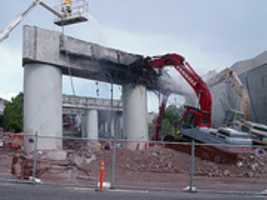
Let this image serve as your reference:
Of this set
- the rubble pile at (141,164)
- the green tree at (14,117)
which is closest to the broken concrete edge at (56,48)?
the rubble pile at (141,164)

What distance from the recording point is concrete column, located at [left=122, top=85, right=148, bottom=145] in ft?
108

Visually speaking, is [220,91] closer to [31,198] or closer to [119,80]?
[119,80]

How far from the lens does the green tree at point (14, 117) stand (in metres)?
67.2

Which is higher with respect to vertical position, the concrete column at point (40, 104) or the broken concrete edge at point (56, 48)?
the broken concrete edge at point (56, 48)

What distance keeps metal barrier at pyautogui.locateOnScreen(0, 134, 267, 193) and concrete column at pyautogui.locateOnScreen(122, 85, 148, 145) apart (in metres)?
2.01

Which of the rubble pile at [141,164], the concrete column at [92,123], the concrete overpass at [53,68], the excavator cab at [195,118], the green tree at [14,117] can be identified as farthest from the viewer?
the green tree at [14,117]

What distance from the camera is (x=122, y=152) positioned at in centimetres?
2786

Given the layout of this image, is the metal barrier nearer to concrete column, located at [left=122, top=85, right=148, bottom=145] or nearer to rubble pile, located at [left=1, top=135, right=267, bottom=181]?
rubble pile, located at [left=1, top=135, right=267, bottom=181]

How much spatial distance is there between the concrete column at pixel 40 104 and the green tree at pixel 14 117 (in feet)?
134

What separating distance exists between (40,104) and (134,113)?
7.89m

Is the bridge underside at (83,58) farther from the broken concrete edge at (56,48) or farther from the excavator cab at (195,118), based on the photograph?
the excavator cab at (195,118)

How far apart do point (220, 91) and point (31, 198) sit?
26.3 meters

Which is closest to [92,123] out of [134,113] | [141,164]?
[134,113]

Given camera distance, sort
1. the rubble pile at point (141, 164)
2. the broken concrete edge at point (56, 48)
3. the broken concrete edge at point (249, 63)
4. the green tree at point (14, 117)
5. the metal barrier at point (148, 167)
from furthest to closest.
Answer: the green tree at point (14, 117) → the broken concrete edge at point (249, 63) → the broken concrete edge at point (56, 48) → the rubble pile at point (141, 164) → the metal barrier at point (148, 167)
